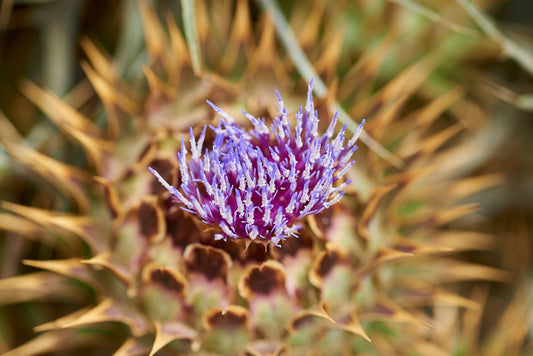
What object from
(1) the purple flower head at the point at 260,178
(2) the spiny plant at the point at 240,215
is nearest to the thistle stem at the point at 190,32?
(2) the spiny plant at the point at 240,215

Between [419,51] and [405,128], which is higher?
[419,51]

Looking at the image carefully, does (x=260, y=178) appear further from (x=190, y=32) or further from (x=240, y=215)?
(x=190, y=32)

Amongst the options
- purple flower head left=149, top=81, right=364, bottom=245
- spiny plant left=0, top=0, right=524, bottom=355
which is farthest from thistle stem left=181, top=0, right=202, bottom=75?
purple flower head left=149, top=81, right=364, bottom=245

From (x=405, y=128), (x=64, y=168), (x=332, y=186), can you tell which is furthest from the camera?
(x=405, y=128)

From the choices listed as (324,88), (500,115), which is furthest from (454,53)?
(324,88)

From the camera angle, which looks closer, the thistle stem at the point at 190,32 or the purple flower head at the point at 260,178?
the purple flower head at the point at 260,178

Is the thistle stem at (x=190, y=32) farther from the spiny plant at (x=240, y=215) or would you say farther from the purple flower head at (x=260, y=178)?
the purple flower head at (x=260, y=178)

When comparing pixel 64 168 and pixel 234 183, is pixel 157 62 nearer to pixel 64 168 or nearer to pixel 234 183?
pixel 64 168

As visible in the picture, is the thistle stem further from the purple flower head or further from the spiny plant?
the purple flower head
